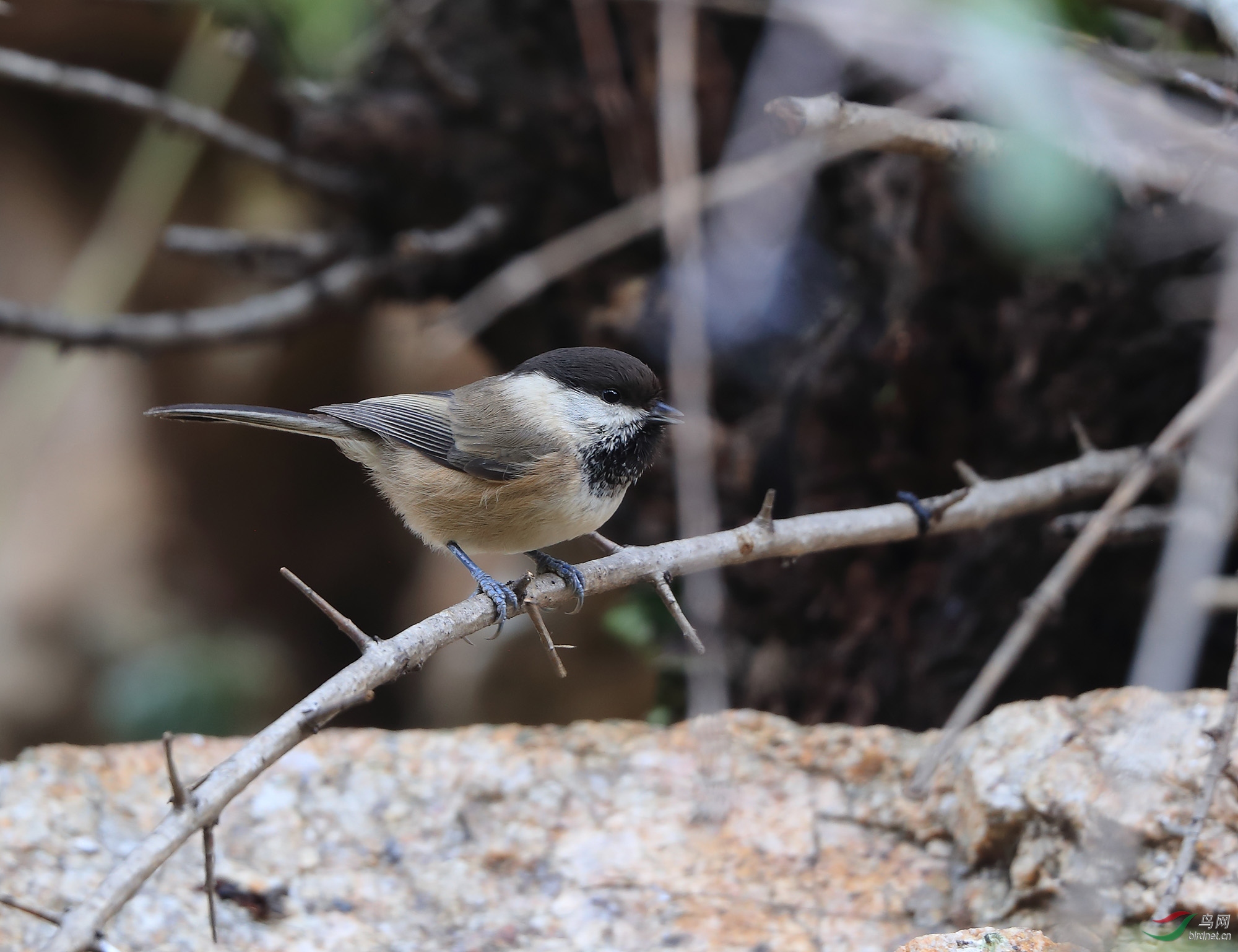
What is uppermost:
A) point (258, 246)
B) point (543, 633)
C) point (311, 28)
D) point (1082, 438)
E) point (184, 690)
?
point (311, 28)

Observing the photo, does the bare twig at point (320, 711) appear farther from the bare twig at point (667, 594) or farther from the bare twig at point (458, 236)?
the bare twig at point (458, 236)

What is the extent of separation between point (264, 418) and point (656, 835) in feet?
4.68

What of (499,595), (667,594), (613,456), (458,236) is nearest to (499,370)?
(458,236)

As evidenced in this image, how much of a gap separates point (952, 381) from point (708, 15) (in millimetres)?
1721

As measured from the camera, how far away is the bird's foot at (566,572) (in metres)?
2.48

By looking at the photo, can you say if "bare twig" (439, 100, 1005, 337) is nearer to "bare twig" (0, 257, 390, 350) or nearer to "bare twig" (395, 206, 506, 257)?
"bare twig" (395, 206, 506, 257)

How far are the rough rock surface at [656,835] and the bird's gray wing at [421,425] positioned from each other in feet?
2.57

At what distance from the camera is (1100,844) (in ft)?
6.70

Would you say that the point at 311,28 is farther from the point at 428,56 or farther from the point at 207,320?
the point at 207,320

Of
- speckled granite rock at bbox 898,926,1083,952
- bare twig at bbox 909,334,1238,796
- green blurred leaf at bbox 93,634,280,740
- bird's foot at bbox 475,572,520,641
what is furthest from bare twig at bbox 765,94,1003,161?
green blurred leaf at bbox 93,634,280,740

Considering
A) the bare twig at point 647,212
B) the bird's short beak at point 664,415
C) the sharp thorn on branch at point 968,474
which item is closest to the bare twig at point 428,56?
the bare twig at point 647,212

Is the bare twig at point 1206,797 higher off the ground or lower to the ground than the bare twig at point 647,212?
lower

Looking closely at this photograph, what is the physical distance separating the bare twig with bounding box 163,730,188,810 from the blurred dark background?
5.95 feet

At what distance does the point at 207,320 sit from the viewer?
441cm
